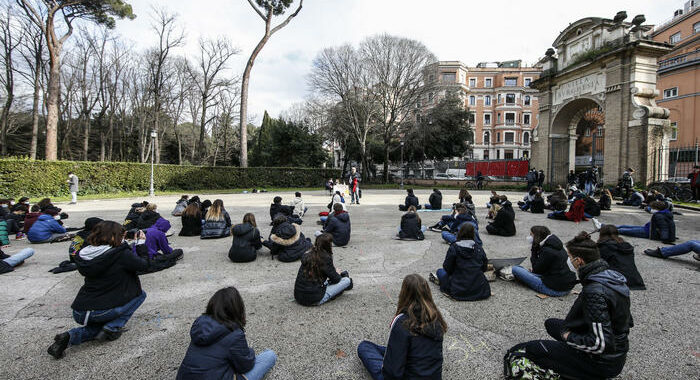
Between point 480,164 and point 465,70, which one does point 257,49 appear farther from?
point 465,70

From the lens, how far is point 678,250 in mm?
6141

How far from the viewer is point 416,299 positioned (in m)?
2.53

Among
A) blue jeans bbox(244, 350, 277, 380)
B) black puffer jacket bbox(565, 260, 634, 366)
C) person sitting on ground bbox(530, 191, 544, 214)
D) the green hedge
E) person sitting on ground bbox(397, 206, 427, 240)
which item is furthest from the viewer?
the green hedge

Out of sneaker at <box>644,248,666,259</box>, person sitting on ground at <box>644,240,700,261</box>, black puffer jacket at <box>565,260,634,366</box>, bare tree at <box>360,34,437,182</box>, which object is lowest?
sneaker at <box>644,248,666,259</box>

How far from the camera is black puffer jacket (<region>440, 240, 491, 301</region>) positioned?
4359 millimetres

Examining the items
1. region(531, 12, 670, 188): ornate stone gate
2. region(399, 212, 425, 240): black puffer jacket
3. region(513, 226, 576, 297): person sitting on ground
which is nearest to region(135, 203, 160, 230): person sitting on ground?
region(399, 212, 425, 240): black puffer jacket

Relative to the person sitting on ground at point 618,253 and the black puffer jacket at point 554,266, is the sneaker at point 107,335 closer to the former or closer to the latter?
the black puffer jacket at point 554,266

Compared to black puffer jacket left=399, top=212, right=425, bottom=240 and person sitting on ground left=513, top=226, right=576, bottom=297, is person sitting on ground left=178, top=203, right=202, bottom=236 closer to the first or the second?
black puffer jacket left=399, top=212, right=425, bottom=240

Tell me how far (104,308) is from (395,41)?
33.6m

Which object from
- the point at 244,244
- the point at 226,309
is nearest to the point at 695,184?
the point at 244,244

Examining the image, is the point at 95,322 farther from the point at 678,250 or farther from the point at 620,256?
the point at 678,250

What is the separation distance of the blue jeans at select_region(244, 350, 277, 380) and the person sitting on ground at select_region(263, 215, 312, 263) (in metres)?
3.49

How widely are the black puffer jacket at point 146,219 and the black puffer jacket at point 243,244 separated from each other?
8.67 feet

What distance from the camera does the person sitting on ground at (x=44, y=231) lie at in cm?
800
